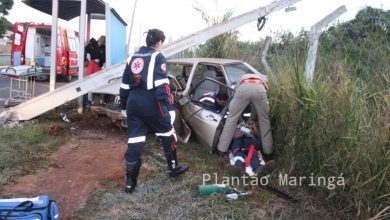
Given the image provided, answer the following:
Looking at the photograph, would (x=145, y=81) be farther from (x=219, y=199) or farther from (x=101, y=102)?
(x=101, y=102)

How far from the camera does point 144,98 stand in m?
4.48

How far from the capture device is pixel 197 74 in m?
7.28

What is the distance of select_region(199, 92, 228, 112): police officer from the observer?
6.18 meters

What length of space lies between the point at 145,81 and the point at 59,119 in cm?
431

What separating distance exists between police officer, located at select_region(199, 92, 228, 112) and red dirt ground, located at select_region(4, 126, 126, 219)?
5.02 feet

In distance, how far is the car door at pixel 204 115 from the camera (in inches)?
224

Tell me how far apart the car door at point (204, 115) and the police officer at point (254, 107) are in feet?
0.74

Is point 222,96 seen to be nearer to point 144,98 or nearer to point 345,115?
point 144,98

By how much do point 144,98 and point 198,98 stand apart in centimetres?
210

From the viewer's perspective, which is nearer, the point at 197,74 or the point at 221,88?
the point at 221,88

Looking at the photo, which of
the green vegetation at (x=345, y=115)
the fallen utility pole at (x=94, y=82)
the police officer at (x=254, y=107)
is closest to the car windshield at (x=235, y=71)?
the fallen utility pole at (x=94, y=82)

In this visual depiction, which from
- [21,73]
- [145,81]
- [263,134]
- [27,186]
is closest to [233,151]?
[263,134]

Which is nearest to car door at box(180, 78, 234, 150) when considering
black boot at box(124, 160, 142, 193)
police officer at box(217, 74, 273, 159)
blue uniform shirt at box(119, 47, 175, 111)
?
police officer at box(217, 74, 273, 159)

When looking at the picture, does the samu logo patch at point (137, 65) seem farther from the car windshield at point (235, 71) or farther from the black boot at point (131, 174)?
the car windshield at point (235, 71)
